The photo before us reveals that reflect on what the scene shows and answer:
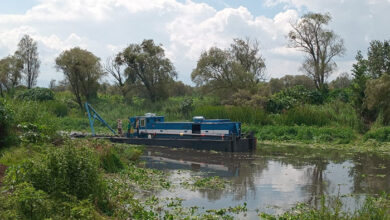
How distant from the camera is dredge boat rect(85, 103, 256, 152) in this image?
21.9 metres

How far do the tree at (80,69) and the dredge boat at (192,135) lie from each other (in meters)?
17.3

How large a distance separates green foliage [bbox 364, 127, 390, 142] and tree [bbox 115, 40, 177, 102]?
22.3 m

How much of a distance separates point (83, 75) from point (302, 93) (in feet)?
71.0

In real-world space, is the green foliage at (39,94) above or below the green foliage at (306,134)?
above

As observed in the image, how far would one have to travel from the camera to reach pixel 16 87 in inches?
1879

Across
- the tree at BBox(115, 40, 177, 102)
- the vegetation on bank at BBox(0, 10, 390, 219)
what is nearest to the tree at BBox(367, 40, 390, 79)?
the vegetation on bank at BBox(0, 10, 390, 219)

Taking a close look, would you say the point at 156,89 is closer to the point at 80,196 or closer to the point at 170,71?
the point at 170,71

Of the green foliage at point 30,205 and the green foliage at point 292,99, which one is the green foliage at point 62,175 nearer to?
the green foliage at point 30,205

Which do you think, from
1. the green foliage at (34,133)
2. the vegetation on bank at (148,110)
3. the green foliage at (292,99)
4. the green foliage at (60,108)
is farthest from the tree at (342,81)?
the green foliage at (34,133)

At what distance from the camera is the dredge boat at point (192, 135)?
21.9 m

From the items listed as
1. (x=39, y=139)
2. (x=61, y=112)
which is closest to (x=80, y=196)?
(x=39, y=139)

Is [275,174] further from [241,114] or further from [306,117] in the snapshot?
[241,114]

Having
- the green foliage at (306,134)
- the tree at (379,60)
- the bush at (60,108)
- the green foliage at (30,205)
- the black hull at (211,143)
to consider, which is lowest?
the green foliage at (30,205)

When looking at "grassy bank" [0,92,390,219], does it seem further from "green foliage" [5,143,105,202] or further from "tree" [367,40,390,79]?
"tree" [367,40,390,79]
